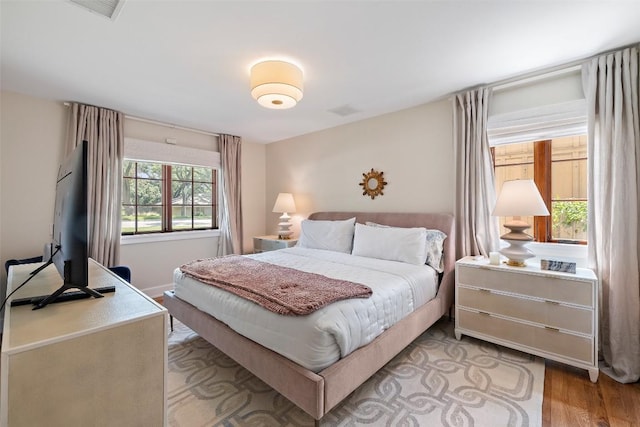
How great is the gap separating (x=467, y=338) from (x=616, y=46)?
2.57 metres

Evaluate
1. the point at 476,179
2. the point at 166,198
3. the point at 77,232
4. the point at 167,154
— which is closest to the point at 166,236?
the point at 166,198

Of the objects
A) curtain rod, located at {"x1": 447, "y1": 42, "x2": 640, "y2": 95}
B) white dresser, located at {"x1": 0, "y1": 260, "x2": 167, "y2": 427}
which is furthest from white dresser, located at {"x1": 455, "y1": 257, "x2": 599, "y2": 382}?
white dresser, located at {"x1": 0, "y1": 260, "x2": 167, "y2": 427}

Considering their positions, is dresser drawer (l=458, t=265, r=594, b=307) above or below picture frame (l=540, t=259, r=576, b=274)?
below

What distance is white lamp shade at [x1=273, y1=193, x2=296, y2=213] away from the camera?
14.5 feet

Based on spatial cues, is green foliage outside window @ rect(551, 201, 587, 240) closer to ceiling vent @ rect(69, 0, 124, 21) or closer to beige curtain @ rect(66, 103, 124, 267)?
ceiling vent @ rect(69, 0, 124, 21)


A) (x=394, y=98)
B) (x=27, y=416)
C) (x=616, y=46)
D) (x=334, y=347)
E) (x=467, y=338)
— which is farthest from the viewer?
(x=394, y=98)

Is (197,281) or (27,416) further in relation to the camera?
(197,281)

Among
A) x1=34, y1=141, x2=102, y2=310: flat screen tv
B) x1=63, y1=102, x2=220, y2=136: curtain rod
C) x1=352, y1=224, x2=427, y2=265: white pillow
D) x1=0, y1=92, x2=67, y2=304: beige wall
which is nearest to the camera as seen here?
x1=34, y1=141, x2=102, y2=310: flat screen tv

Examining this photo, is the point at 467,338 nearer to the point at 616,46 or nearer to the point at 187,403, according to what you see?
the point at 187,403

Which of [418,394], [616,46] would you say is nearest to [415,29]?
[616,46]

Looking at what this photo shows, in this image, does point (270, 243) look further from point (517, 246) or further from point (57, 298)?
point (57, 298)

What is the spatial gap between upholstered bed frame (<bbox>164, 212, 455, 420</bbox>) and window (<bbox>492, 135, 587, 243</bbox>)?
2.99 ft

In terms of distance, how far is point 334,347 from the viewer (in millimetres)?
1514

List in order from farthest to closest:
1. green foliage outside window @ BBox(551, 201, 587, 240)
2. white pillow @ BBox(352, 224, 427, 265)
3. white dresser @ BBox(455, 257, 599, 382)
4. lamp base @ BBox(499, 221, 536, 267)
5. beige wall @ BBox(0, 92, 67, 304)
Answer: beige wall @ BBox(0, 92, 67, 304)
white pillow @ BBox(352, 224, 427, 265)
green foliage outside window @ BBox(551, 201, 587, 240)
lamp base @ BBox(499, 221, 536, 267)
white dresser @ BBox(455, 257, 599, 382)
